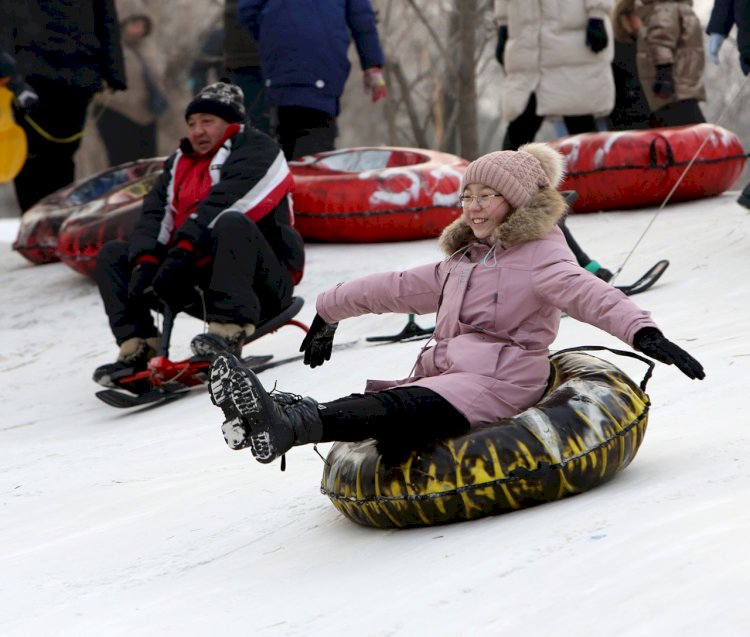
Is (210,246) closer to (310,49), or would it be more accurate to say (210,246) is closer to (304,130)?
(310,49)

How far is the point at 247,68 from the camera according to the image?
990 cm

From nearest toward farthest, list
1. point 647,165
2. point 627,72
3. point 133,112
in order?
point 647,165
point 627,72
point 133,112

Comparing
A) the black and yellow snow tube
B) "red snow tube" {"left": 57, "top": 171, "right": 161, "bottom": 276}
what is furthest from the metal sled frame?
the black and yellow snow tube

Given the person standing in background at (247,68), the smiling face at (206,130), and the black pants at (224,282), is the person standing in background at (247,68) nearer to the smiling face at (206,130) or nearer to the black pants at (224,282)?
the smiling face at (206,130)

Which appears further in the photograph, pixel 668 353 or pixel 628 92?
pixel 628 92

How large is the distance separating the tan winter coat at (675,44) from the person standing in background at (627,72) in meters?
0.16

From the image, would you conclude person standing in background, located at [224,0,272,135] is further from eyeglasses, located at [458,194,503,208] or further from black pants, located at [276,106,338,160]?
eyeglasses, located at [458,194,503,208]

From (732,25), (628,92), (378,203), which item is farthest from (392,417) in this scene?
(628,92)

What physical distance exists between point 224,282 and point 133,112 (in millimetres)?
7357

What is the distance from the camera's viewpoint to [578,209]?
9.14 metres

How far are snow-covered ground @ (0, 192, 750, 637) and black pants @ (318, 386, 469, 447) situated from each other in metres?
0.22

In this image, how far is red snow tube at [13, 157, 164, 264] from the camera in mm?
9078

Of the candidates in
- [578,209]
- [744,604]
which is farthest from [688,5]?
[744,604]

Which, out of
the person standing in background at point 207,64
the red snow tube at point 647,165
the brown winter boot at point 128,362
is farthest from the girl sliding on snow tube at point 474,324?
the person standing in background at point 207,64
